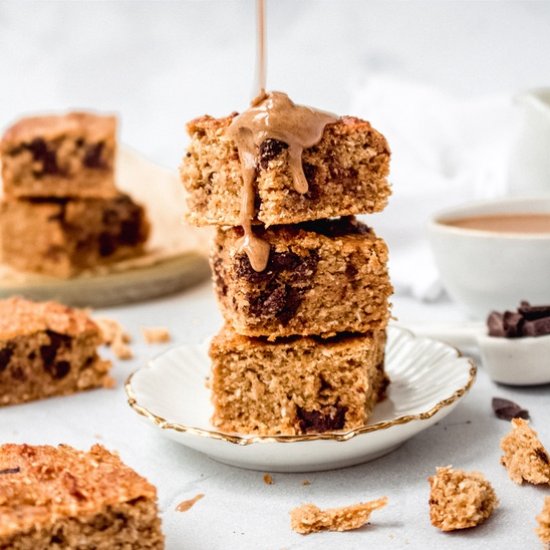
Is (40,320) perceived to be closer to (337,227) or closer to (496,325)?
(337,227)

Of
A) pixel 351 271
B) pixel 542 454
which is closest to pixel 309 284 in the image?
pixel 351 271

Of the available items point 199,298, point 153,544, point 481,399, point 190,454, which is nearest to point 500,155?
point 199,298

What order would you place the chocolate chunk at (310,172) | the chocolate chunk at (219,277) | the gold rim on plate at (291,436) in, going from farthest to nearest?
the chocolate chunk at (219,277), the chocolate chunk at (310,172), the gold rim on plate at (291,436)

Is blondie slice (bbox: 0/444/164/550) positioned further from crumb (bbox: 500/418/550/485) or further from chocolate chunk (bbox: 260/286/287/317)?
crumb (bbox: 500/418/550/485)

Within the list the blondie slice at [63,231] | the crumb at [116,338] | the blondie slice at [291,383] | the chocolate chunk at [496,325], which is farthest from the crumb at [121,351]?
the chocolate chunk at [496,325]

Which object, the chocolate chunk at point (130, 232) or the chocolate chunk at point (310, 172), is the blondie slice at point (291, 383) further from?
the chocolate chunk at point (130, 232)

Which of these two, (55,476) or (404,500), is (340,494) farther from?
(55,476)

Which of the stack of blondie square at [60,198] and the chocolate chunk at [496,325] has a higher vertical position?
the stack of blondie square at [60,198]
